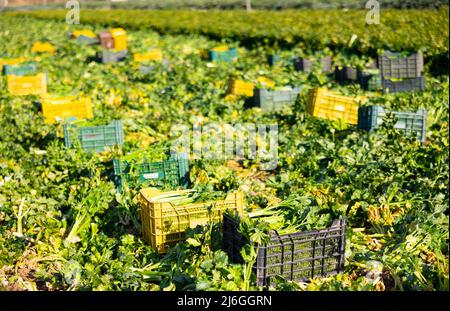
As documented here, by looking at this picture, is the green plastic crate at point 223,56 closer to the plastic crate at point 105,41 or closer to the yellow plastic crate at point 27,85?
the yellow plastic crate at point 27,85

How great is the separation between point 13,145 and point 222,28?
1376 cm

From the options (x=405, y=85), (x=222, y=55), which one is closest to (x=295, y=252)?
(x=405, y=85)

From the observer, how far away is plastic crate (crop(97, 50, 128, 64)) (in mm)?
14781

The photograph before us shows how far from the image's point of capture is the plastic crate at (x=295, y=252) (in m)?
4.63

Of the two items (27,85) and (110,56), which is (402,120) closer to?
(27,85)

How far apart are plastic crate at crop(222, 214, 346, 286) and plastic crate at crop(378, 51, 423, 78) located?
283 inches

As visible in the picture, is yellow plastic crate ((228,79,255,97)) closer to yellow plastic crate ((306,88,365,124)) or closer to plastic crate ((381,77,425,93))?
yellow plastic crate ((306,88,365,124))

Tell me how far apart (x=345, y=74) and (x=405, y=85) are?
1.42 metres

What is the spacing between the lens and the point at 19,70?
12.7m

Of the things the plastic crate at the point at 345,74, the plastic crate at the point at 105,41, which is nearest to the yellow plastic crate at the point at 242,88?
the plastic crate at the point at 345,74

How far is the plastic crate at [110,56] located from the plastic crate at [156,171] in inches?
342

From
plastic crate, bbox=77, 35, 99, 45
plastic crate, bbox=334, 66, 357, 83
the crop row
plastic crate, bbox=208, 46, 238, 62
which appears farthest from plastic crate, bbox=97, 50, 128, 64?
plastic crate, bbox=334, 66, 357, 83
